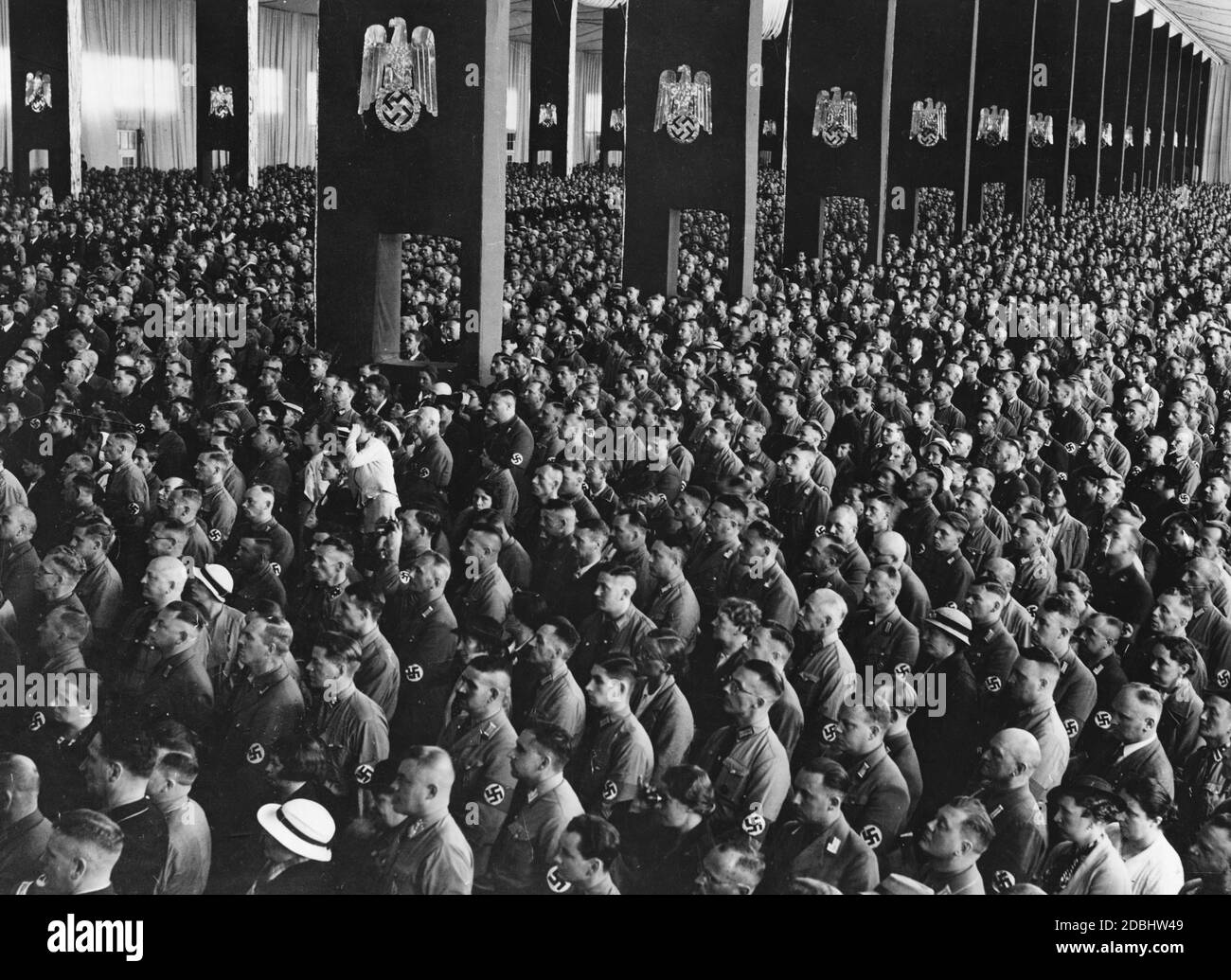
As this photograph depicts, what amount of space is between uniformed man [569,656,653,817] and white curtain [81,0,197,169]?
38.5 m

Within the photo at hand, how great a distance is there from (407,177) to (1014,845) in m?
12.6

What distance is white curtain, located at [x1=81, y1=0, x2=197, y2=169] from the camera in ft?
138

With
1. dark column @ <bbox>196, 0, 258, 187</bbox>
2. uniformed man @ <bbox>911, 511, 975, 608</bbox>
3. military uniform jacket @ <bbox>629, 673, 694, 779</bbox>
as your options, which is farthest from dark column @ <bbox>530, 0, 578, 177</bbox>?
military uniform jacket @ <bbox>629, 673, 694, 779</bbox>

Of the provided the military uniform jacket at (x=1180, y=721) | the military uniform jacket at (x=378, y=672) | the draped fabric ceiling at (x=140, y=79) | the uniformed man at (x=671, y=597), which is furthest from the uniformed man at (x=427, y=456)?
the draped fabric ceiling at (x=140, y=79)

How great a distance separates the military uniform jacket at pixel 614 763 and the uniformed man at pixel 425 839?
31.0 inches

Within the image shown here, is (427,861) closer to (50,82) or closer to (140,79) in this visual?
(50,82)

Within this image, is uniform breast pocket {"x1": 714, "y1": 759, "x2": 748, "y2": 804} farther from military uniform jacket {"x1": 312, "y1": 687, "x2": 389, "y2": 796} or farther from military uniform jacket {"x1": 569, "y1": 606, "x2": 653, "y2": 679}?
military uniform jacket {"x1": 312, "y1": 687, "x2": 389, "y2": 796}

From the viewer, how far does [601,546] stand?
8.63 metres

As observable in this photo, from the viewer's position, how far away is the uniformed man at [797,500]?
9844 millimetres

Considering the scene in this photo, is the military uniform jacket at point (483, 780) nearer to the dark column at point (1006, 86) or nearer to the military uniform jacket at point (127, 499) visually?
the military uniform jacket at point (127, 499)

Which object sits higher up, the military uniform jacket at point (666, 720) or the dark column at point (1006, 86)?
the dark column at point (1006, 86)

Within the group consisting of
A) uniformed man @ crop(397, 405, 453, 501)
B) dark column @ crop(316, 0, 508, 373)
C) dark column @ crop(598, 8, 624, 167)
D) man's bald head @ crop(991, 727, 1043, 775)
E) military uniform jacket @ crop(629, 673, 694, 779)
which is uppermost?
dark column @ crop(598, 8, 624, 167)

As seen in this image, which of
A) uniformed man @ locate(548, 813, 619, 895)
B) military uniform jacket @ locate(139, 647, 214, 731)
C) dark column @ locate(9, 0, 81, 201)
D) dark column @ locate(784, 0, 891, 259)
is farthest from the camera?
dark column @ locate(784, 0, 891, 259)

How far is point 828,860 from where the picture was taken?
602cm
